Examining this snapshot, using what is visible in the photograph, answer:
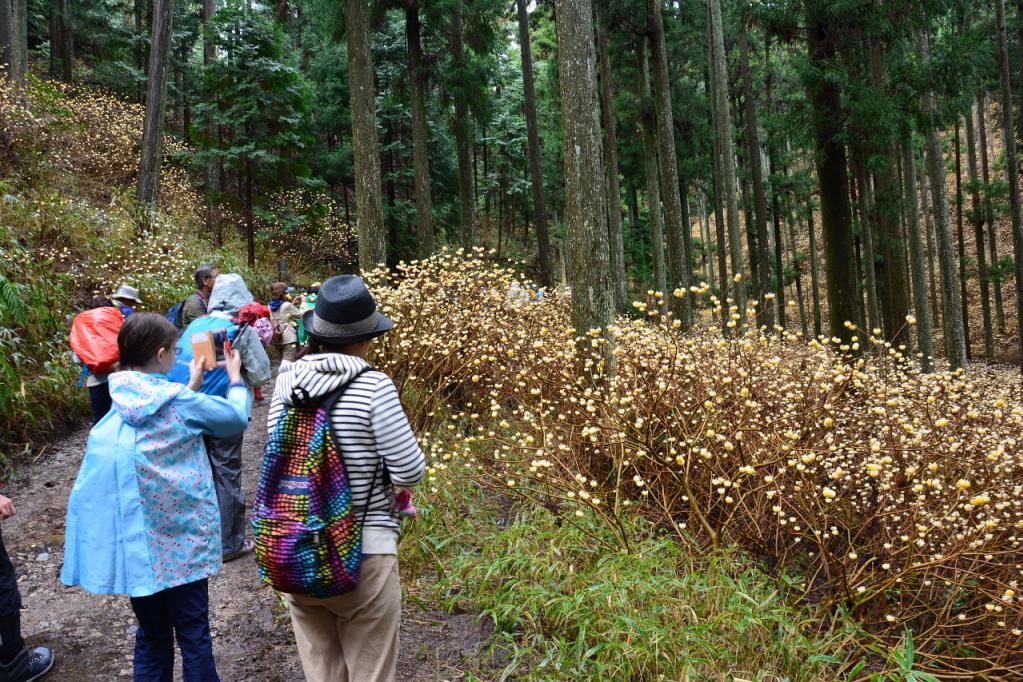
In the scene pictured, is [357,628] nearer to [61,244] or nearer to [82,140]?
[61,244]

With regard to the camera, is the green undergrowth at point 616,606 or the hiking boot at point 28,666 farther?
the hiking boot at point 28,666

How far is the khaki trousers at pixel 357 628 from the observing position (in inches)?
99.7

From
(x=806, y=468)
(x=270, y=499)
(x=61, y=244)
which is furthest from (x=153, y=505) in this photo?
(x=61, y=244)

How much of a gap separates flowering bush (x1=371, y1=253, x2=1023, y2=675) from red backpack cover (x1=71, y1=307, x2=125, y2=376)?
2928mm

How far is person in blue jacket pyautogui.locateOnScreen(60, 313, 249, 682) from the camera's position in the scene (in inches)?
116

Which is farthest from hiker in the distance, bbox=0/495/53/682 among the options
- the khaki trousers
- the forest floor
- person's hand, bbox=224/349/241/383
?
the khaki trousers

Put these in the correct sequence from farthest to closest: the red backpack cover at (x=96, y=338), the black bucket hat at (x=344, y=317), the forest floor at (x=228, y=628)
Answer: the red backpack cover at (x=96, y=338) → the forest floor at (x=228, y=628) → the black bucket hat at (x=344, y=317)

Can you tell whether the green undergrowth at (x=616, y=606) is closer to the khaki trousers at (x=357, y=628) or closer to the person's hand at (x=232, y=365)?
the khaki trousers at (x=357, y=628)

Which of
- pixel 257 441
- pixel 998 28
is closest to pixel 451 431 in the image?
pixel 257 441

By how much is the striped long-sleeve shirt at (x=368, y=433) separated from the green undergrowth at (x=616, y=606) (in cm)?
172

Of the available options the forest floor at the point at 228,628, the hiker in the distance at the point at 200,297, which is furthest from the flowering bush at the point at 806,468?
the hiker in the distance at the point at 200,297

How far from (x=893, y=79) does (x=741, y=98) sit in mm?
18875

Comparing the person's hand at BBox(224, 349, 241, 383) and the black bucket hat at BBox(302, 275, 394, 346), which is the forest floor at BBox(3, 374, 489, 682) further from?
the black bucket hat at BBox(302, 275, 394, 346)

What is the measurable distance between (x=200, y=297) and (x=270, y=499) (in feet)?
14.6
